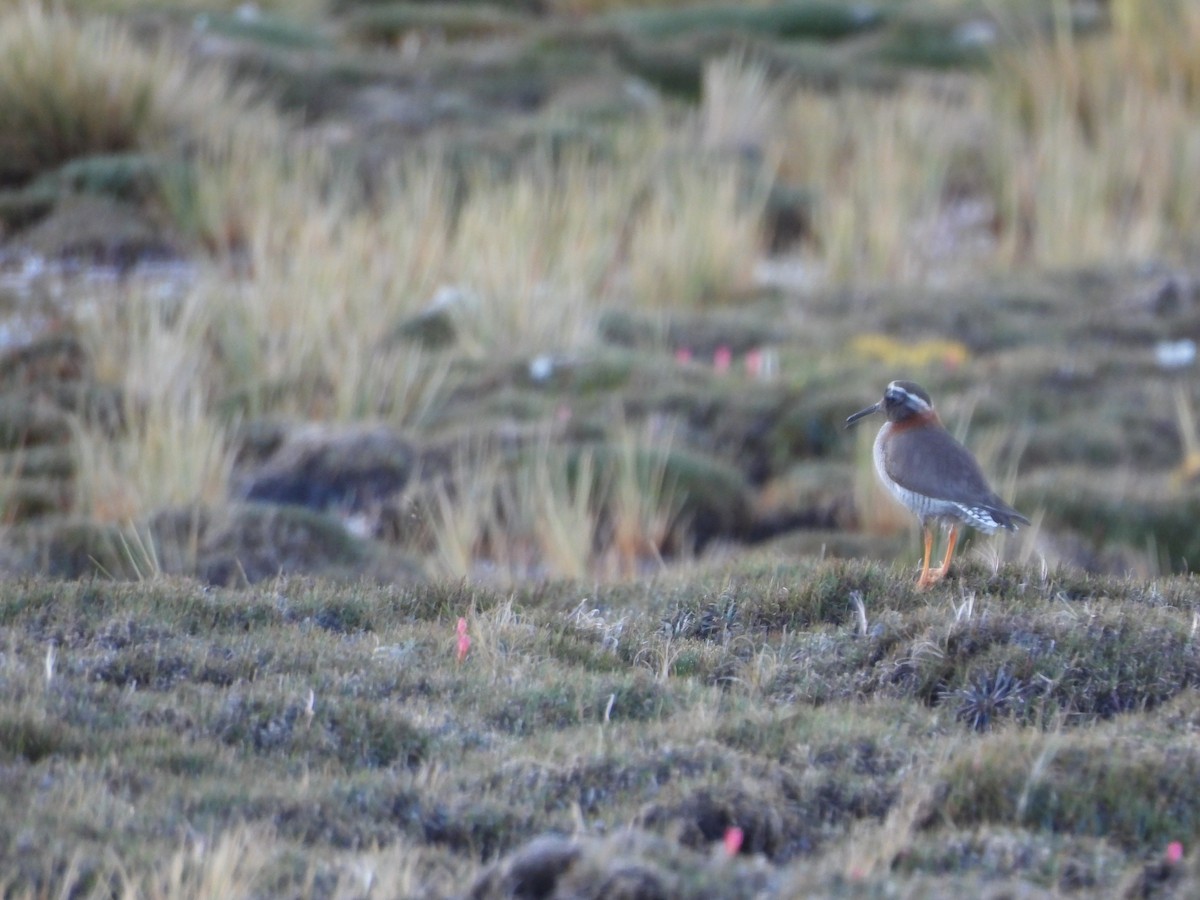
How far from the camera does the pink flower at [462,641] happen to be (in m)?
5.52

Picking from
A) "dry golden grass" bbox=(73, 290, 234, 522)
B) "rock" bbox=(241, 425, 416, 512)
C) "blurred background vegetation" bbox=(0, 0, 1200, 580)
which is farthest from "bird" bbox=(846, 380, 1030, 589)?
"rock" bbox=(241, 425, 416, 512)

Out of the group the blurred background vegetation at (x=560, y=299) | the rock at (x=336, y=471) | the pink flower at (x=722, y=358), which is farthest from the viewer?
the pink flower at (x=722, y=358)

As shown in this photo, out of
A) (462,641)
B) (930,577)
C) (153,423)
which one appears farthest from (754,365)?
(462,641)

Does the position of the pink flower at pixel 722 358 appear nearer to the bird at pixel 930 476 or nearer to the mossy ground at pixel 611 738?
the bird at pixel 930 476

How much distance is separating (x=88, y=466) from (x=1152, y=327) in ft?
27.5

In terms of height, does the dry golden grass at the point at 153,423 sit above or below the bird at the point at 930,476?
below

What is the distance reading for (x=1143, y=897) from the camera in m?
4.13

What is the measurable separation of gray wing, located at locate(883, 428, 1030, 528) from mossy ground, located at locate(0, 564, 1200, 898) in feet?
0.86

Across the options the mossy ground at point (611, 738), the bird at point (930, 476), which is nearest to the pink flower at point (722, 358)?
the bird at point (930, 476)

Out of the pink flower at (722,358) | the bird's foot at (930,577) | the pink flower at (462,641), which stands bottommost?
the pink flower at (722,358)

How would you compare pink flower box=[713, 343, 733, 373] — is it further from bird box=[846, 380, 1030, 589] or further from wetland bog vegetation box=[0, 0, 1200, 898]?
bird box=[846, 380, 1030, 589]

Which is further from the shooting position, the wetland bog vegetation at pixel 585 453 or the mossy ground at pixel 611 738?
the wetland bog vegetation at pixel 585 453

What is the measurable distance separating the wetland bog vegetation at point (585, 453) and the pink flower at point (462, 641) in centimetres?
3

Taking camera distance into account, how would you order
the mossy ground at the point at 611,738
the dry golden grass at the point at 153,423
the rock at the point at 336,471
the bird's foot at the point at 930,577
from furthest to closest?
1. the rock at the point at 336,471
2. the dry golden grass at the point at 153,423
3. the bird's foot at the point at 930,577
4. the mossy ground at the point at 611,738
